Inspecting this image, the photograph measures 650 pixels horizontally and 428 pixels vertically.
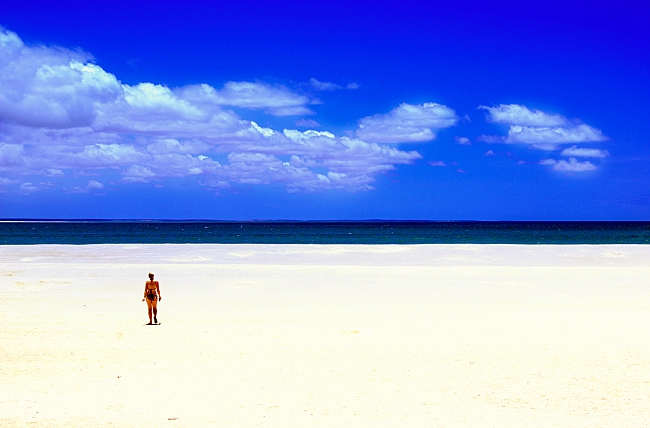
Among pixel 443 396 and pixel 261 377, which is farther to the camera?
pixel 261 377

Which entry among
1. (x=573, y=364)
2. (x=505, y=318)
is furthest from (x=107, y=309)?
(x=573, y=364)

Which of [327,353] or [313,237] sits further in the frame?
[313,237]

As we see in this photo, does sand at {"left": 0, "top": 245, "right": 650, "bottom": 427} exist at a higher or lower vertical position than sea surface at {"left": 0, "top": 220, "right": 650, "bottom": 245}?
lower

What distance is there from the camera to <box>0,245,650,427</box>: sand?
30.0ft

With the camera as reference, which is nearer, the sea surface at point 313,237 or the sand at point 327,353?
the sand at point 327,353

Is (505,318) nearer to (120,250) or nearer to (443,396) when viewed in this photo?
(443,396)

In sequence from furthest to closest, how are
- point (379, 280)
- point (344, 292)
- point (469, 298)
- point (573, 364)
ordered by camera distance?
point (379, 280)
point (344, 292)
point (469, 298)
point (573, 364)

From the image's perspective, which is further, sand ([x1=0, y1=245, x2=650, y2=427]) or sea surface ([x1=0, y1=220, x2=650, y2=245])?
sea surface ([x1=0, y1=220, x2=650, y2=245])

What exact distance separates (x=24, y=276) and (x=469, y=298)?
2041 centimetres

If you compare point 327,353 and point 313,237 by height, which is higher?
point 313,237

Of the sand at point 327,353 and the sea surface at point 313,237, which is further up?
the sea surface at point 313,237

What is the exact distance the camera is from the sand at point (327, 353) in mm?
9141

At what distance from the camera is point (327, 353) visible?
12891 millimetres

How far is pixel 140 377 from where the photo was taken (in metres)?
11.1
